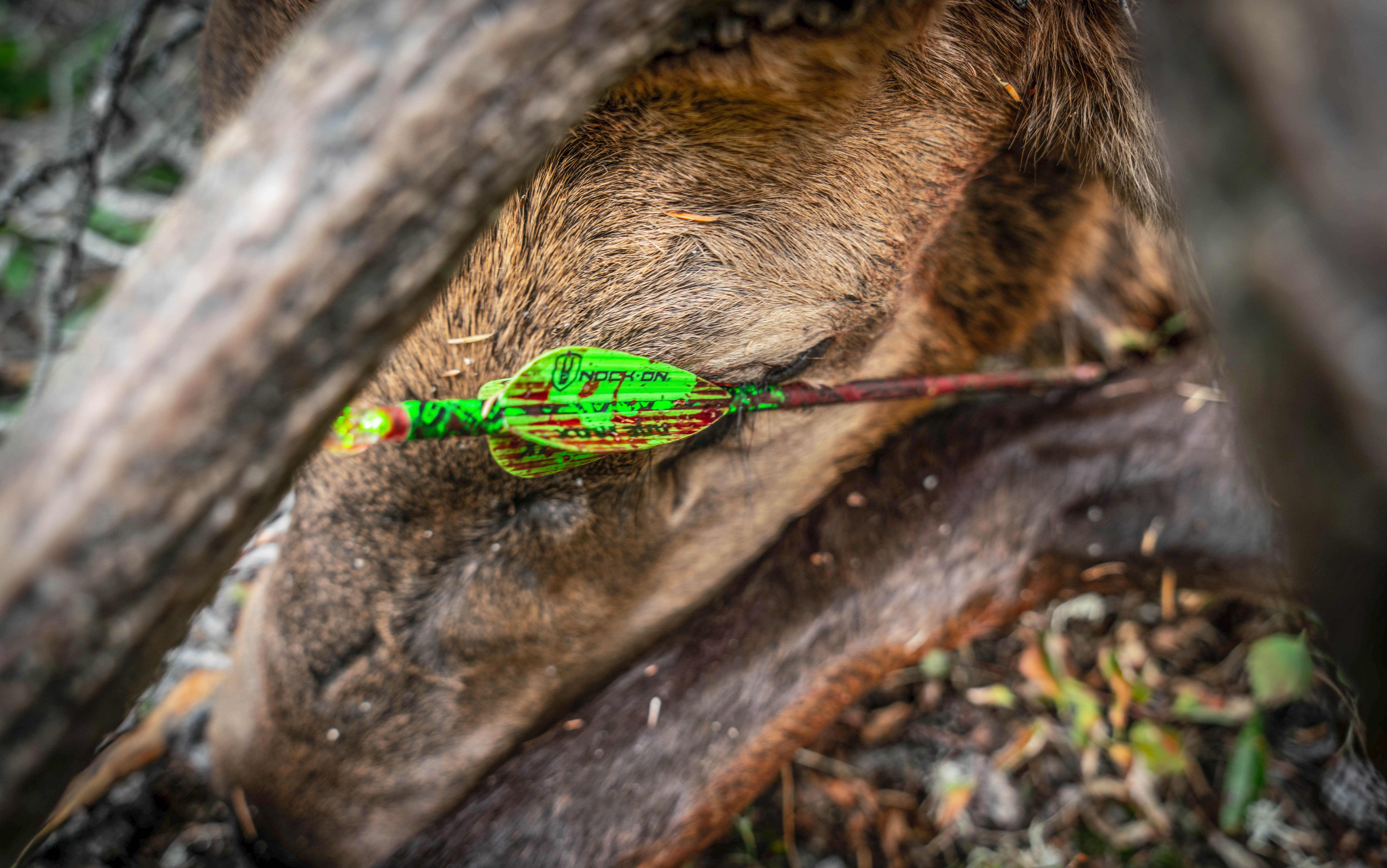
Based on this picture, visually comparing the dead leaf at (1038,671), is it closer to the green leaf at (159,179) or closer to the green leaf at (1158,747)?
the green leaf at (1158,747)

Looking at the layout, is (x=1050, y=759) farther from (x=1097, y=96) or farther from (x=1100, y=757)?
(x=1097, y=96)

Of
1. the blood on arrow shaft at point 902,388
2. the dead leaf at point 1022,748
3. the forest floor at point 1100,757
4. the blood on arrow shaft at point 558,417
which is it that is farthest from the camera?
the dead leaf at point 1022,748

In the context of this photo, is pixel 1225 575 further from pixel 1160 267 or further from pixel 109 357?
pixel 109 357

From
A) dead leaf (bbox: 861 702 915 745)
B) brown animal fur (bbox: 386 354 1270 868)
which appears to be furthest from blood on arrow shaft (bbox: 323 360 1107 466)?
dead leaf (bbox: 861 702 915 745)

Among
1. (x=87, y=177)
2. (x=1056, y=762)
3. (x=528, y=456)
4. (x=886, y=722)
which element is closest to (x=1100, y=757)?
(x=1056, y=762)

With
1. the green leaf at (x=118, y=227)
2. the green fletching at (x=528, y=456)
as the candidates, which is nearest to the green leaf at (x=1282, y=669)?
the green fletching at (x=528, y=456)

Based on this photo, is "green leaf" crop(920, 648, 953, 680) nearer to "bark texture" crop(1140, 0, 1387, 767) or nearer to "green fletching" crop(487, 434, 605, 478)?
"green fletching" crop(487, 434, 605, 478)
